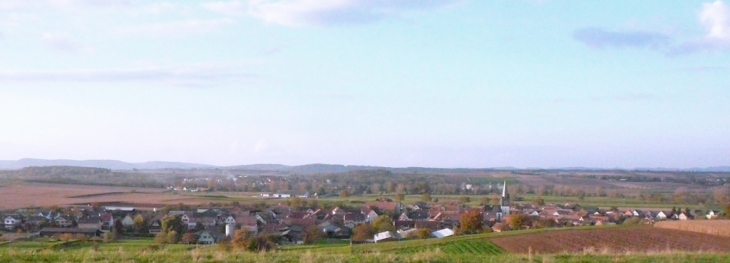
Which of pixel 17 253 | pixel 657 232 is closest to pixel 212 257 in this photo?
pixel 17 253

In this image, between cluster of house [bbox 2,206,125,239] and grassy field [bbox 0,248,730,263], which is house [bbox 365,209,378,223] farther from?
grassy field [bbox 0,248,730,263]

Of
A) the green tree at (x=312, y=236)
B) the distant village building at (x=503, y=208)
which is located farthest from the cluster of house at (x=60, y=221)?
the distant village building at (x=503, y=208)

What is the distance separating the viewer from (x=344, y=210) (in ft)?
205

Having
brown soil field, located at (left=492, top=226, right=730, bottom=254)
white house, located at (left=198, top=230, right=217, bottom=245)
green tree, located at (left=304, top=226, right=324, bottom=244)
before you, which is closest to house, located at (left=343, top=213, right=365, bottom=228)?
green tree, located at (left=304, top=226, right=324, bottom=244)

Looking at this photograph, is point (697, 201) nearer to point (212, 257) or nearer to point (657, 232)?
point (657, 232)

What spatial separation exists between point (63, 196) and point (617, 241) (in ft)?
175

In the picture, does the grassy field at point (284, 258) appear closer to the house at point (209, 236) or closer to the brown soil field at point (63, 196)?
the house at point (209, 236)

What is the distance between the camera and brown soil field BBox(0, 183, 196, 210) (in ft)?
178

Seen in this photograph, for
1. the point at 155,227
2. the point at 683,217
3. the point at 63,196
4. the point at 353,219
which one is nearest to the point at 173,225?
the point at 155,227

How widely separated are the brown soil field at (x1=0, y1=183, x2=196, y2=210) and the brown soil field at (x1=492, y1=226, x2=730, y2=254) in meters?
38.9

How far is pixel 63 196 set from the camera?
63406mm

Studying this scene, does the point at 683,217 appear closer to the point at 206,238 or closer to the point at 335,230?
the point at 335,230

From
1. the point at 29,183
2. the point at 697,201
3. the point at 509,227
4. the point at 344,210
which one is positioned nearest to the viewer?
the point at 509,227

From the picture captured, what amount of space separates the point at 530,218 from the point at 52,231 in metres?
31.8
